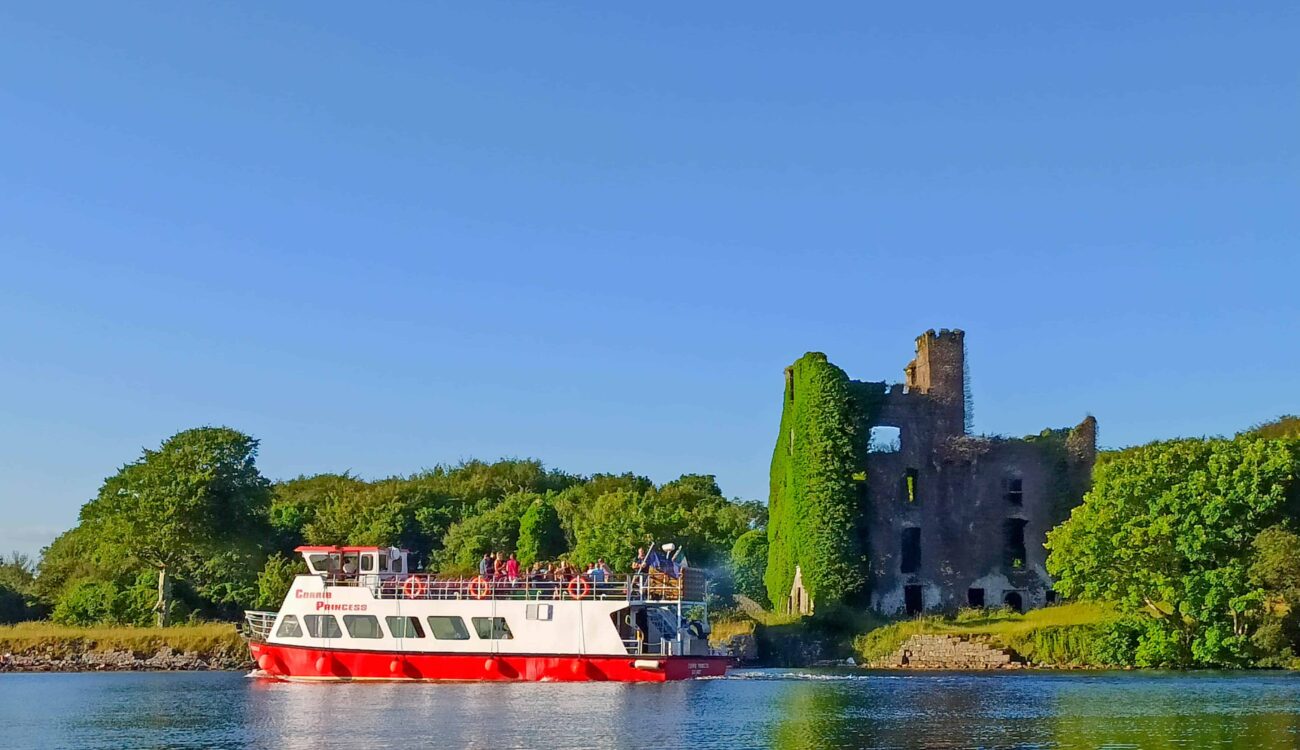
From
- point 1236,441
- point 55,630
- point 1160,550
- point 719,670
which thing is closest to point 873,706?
point 719,670

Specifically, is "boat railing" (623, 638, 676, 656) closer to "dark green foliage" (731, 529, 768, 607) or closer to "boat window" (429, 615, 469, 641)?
"boat window" (429, 615, 469, 641)

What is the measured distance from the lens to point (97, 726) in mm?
36281

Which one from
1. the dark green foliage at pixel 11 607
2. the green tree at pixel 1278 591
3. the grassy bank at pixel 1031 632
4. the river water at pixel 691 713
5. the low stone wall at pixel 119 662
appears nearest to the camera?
the river water at pixel 691 713

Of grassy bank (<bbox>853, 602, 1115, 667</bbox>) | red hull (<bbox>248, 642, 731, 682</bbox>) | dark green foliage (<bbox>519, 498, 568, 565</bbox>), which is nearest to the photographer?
red hull (<bbox>248, 642, 731, 682</bbox>)

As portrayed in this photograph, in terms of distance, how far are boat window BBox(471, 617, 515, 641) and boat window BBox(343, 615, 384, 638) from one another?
11.5ft

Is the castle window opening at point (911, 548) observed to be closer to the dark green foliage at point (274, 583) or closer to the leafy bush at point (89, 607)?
the dark green foliage at point (274, 583)

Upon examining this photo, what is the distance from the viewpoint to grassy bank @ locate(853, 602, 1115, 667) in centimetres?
5662

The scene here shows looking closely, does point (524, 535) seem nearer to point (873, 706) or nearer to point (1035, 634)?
point (1035, 634)

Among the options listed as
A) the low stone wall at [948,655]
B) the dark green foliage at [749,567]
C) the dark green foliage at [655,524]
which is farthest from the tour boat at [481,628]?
the dark green foliage at [749,567]

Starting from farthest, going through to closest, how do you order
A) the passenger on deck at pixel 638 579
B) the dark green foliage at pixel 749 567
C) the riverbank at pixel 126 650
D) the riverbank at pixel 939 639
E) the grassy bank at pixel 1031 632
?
the dark green foliage at pixel 749 567 < the riverbank at pixel 126 650 < the riverbank at pixel 939 639 < the grassy bank at pixel 1031 632 < the passenger on deck at pixel 638 579

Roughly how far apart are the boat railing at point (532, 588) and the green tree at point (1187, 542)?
55.5ft

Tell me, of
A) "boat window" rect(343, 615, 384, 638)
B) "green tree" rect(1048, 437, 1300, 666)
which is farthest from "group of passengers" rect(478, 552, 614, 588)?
"green tree" rect(1048, 437, 1300, 666)

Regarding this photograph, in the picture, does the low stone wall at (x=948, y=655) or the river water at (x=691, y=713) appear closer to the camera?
the river water at (x=691, y=713)

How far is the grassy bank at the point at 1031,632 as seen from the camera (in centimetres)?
5662
